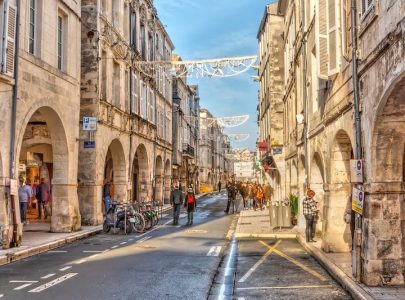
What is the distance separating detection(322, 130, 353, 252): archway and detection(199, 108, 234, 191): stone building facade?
46761mm

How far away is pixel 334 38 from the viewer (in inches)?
431

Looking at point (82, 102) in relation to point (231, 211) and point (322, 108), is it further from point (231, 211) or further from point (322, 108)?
point (231, 211)

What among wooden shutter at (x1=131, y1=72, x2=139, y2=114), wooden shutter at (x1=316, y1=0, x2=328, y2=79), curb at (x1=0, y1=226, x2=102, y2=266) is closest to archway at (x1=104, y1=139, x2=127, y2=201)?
wooden shutter at (x1=131, y1=72, x2=139, y2=114)

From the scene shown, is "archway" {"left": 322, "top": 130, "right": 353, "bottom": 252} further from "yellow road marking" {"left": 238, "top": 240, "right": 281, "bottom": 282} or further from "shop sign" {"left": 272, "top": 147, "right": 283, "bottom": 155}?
"shop sign" {"left": 272, "top": 147, "right": 283, "bottom": 155}

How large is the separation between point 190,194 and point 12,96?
34.5ft

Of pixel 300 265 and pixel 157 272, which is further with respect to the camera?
pixel 300 265

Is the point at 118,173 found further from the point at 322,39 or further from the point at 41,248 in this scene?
the point at 322,39

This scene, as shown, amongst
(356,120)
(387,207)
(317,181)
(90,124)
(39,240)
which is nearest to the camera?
(387,207)

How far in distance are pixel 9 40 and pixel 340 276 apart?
Result: 9.93 meters

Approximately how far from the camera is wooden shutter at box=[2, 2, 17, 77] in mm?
12873

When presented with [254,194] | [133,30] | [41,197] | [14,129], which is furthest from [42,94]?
[254,194]

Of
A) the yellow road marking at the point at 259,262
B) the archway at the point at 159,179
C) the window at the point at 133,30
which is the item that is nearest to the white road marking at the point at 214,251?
the yellow road marking at the point at 259,262

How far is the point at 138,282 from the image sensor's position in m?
9.27

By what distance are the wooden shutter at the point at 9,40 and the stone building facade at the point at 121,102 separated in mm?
7353
